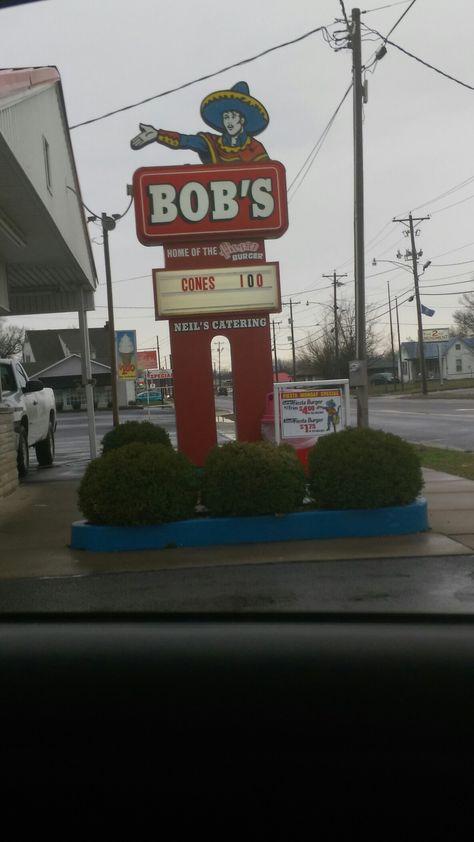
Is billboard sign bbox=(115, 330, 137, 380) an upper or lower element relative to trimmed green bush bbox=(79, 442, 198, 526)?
upper

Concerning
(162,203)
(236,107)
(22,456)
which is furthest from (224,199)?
(22,456)

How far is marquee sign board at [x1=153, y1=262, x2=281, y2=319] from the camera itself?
13.9 m

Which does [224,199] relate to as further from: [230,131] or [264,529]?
[264,529]

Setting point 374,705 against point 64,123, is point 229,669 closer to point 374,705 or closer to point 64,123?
point 374,705

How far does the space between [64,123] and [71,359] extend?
49.5 meters

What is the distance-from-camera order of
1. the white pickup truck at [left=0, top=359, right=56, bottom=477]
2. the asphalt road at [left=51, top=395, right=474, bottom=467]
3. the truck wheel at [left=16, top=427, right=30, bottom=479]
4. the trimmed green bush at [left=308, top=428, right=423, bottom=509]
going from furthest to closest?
the asphalt road at [left=51, top=395, right=474, bottom=467], the truck wheel at [left=16, top=427, right=30, bottom=479], the white pickup truck at [left=0, top=359, right=56, bottom=477], the trimmed green bush at [left=308, top=428, right=423, bottom=509]

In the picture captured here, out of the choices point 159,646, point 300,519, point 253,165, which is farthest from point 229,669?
point 253,165

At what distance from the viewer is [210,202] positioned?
45.7ft

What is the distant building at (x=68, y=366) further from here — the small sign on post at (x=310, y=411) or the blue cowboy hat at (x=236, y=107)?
the small sign on post at (x=310, y=411)

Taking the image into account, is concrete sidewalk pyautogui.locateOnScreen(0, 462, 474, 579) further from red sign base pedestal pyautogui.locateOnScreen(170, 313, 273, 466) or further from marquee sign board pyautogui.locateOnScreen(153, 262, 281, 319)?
marquee sign board pyautogui.locateOnScreen(153, 262, 281, 319)

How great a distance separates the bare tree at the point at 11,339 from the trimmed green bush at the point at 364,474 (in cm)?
7785

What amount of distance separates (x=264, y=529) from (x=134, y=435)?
545 centimetres

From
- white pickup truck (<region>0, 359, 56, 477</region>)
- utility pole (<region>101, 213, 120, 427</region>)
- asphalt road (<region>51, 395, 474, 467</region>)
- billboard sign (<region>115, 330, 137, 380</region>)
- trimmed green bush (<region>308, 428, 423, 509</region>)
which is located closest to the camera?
trimmed green bush (<region>308, 428, 423, 509</region>)

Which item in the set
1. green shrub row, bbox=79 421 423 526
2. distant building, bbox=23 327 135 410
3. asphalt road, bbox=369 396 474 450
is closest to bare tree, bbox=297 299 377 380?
asphalt road, bbox=369 396 474 450
